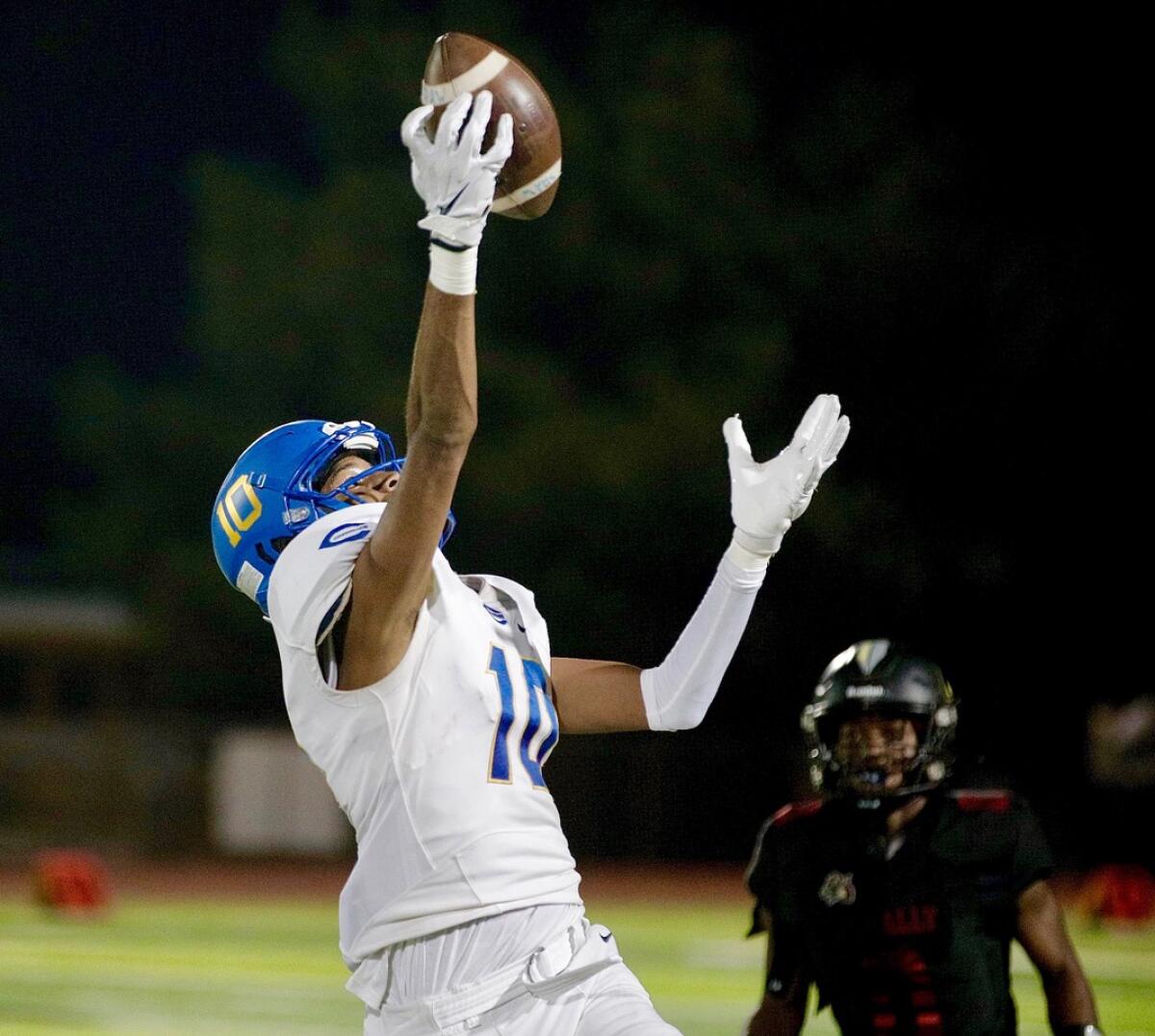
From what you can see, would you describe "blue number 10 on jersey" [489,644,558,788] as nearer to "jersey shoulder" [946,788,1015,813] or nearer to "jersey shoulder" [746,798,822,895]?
"jersey shoulder" [746,798,822,895]

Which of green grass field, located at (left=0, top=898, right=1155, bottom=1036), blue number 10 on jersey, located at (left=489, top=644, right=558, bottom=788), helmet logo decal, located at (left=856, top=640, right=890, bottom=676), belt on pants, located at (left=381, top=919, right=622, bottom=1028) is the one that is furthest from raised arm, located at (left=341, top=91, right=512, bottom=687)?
green grass field, located at (left=0, top=898, right=1155, bottom=1036)

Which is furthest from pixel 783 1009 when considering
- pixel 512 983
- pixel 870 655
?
pixel 512 983

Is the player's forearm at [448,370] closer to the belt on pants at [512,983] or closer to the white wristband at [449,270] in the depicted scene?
the white wristband at [449,270]

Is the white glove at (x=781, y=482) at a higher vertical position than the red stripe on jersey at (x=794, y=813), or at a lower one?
higher

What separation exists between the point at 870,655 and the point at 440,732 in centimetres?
164

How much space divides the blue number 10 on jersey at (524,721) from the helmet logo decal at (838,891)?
120cm

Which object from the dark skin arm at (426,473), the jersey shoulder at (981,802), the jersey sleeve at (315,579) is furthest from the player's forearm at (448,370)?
the jersey shoulder at (981,802)

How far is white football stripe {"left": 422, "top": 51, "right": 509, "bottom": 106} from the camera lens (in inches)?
127

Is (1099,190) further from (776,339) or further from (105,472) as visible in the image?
(105,472)

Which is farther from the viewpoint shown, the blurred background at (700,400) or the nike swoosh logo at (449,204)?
the blurred background at (700,400)

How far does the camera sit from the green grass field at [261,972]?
7793mm

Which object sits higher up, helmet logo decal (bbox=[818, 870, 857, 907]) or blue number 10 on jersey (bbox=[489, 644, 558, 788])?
blue number 10 on jersey (bbox=[489, 644, 558, 788])

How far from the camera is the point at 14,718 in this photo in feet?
74.9

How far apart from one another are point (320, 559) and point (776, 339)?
1895cm
